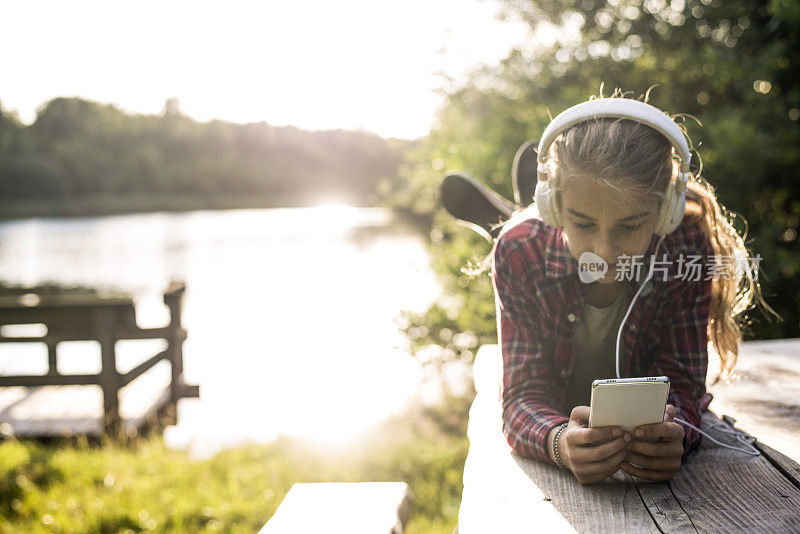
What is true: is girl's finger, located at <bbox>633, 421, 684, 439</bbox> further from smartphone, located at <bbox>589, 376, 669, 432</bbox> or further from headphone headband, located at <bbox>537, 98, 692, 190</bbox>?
headphone headband, located at <bbox>537, 98, 692, 190</bbox>

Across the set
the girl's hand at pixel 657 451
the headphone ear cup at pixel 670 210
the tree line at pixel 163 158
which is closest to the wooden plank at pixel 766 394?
the girl's hand at pixel 657 451

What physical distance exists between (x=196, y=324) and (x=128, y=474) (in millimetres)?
9115

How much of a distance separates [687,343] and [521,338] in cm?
45

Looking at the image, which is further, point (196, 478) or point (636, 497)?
point (196, 478)

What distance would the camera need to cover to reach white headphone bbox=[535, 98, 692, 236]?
1380 mm

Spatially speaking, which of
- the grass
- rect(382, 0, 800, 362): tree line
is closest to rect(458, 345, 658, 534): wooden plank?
the grass

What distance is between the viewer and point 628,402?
4.13ft

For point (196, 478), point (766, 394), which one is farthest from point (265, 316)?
point (766, 394)

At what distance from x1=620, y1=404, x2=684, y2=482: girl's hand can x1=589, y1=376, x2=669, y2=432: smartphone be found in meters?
0.02

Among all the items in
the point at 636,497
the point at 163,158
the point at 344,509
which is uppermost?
the point at 163,158

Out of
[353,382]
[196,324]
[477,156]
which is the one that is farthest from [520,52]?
[196,324]

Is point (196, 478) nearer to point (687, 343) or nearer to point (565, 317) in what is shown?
point (565, 317)

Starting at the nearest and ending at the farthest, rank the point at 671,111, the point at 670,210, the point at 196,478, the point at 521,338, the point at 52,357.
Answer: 1. the point at 670,210
2. the point at 521,338
3. the point at 196,478
4. the point at 671,111
5. the point at 52,357

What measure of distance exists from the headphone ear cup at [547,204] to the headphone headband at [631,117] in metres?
0.13
